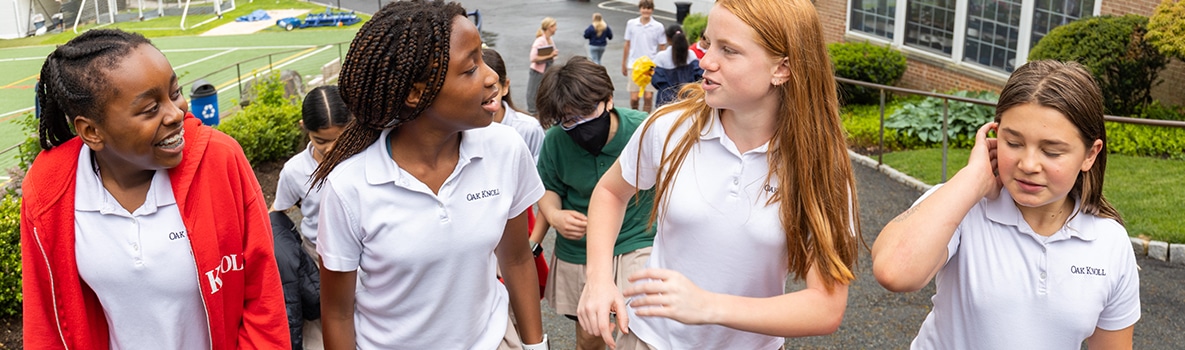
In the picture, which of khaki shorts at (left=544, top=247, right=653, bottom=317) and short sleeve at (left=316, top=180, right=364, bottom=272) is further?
khaki shorts at (left=544, top=247, right=653, bottom=317)

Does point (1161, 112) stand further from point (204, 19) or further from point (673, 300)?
point (204, 19)

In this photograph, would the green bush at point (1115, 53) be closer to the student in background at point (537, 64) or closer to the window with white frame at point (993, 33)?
the window with white frame at point (993, 33)

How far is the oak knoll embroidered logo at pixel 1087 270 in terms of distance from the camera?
2729 mm

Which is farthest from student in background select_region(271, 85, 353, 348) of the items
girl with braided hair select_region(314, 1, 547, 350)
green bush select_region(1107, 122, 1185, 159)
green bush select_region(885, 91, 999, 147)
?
green bush select_region(1107, 122, 1185, 159)

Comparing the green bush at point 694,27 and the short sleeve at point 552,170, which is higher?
the short sleeve at point 552,170

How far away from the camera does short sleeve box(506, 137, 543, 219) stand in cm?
315

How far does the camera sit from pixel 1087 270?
8.99 feet

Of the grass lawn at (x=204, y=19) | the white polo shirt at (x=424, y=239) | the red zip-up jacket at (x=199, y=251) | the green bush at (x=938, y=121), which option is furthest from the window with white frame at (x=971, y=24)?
the grass lawn at (x=204, y=19)

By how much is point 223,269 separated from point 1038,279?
224 cm

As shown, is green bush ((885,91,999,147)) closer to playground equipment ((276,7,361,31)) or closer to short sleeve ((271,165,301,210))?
short sleeve ((271,165,301,210))

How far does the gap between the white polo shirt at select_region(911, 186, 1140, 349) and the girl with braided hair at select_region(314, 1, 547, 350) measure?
1287 millimetres

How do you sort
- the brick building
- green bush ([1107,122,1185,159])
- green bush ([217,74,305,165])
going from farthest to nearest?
the brick building, green bush ([1107,122,1185,159]), green bush ([217,74,305,165])

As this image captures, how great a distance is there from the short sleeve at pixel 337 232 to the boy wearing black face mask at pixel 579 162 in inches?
55.7

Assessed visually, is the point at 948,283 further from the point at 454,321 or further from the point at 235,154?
the point at 235,154
